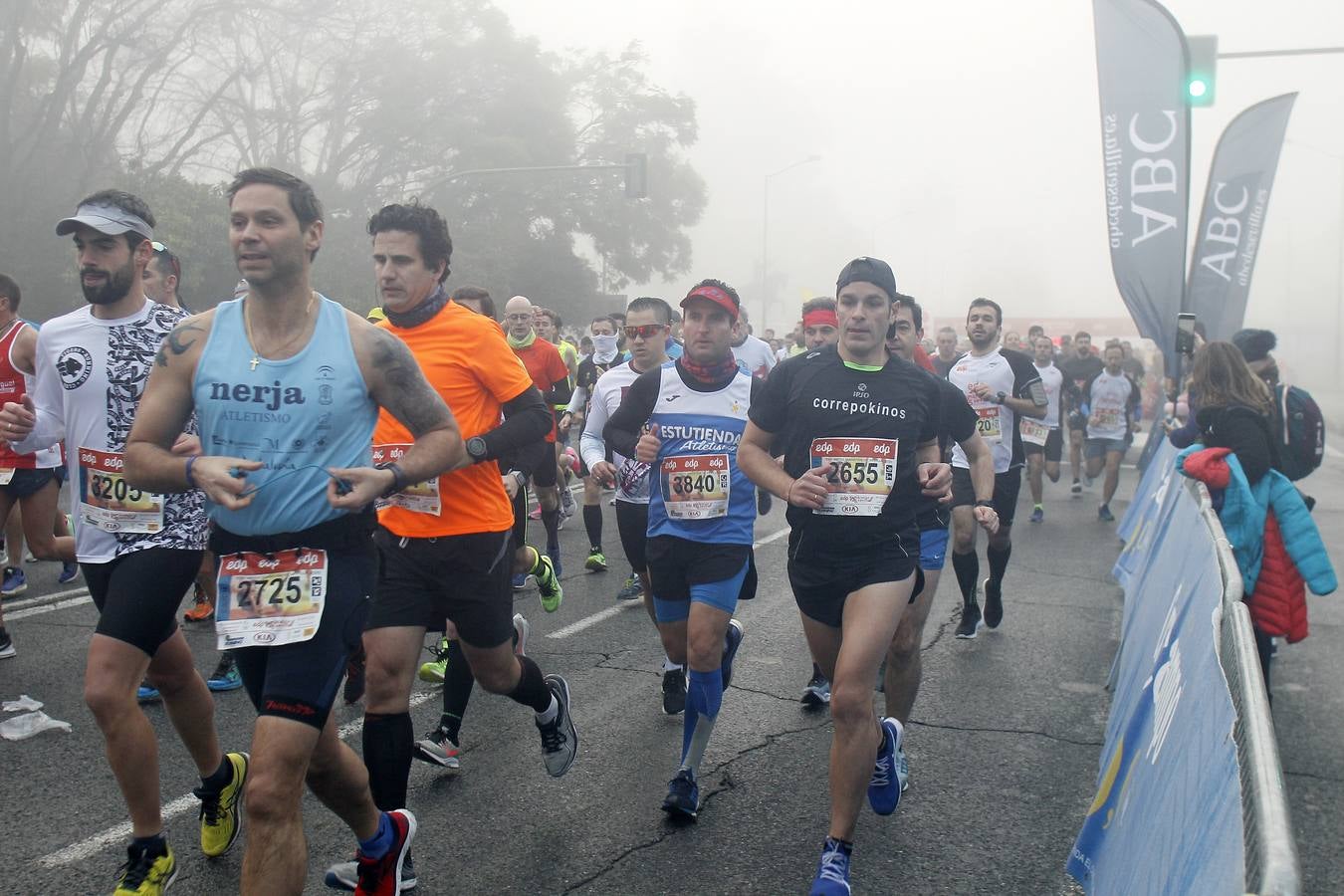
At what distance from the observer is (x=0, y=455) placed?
21.6 feet

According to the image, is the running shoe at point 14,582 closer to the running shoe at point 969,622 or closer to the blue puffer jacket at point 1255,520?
the running shoe at point 969,622

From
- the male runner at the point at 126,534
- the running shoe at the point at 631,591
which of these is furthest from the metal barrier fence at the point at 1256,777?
the running shoe at the point at 631,591

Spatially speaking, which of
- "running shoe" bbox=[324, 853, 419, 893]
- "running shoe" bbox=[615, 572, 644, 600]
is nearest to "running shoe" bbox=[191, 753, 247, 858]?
"running shoe" bbox=[324, 853, 419, 893]

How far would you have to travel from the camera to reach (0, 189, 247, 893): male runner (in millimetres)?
3537

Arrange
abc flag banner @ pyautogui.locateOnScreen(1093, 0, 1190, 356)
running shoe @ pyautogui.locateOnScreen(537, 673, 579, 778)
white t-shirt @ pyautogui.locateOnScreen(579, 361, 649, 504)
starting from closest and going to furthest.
Result: running shoe @ pyautogui.locateOnScreen(537, 673, 579, 778) → white t-shirt @ pyautogui.locateOnScreen(579, 361, 649, 504) → abc flag banner @ pyautogui.locateOnScreen(1093, 0, 1190, 356)

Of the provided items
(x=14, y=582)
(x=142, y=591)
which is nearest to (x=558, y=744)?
(x=142, y=591)

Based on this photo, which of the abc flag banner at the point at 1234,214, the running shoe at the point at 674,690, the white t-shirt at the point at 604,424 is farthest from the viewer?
the abc flag banner at the point at 1234,214

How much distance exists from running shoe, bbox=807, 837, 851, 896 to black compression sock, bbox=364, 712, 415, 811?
132 centimetres

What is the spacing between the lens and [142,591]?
3656 mm

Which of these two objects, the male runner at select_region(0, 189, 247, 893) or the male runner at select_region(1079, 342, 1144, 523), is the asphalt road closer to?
the male runner at select_region(0, 189, 247, 893)

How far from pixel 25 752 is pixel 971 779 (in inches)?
155

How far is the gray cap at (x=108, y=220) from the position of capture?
3.89 metres

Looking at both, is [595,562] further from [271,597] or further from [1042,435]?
[271,597]

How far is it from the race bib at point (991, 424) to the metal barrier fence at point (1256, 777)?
15.4ft
